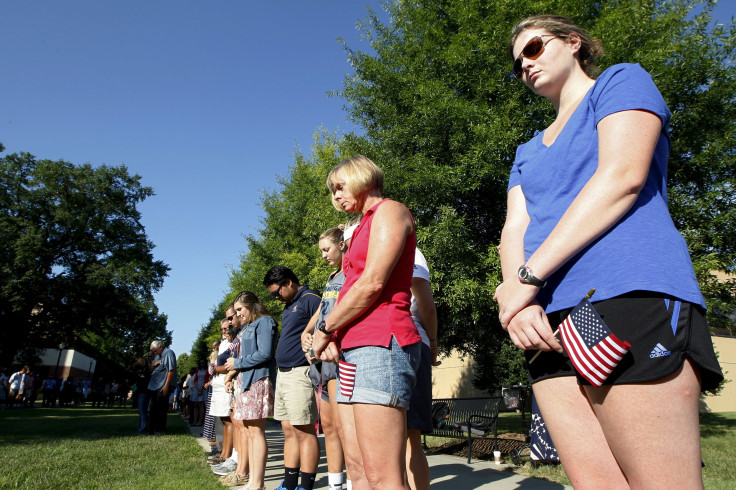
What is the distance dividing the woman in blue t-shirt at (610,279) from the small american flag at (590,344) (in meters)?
0.04

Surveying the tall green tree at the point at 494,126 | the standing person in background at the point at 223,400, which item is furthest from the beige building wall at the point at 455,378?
the standing person in background at the point at 223,400

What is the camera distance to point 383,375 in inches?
83.9

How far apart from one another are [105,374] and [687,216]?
75.6 m

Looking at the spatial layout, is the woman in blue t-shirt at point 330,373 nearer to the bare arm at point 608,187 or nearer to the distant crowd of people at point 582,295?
the distant crowd of people at point 582,295

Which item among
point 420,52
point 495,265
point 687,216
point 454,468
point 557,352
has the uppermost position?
point 420,52

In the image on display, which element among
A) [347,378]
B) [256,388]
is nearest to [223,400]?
[256,388]

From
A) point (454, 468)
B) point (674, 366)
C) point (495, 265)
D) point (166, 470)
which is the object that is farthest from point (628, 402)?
point (495, 265)

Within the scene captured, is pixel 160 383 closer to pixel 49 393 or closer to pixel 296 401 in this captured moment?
pixel 296 401

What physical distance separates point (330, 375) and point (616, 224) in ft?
9.32

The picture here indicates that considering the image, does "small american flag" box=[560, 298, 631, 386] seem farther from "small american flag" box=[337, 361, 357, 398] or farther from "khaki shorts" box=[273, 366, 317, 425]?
"khaki shorts" box=[273, 366, 317, 425]

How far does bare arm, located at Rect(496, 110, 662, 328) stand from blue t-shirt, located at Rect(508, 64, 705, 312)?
40 mm

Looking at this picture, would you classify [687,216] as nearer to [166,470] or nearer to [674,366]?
[166,470]

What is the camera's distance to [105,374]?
70.6m

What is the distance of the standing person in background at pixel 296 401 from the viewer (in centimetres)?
445
